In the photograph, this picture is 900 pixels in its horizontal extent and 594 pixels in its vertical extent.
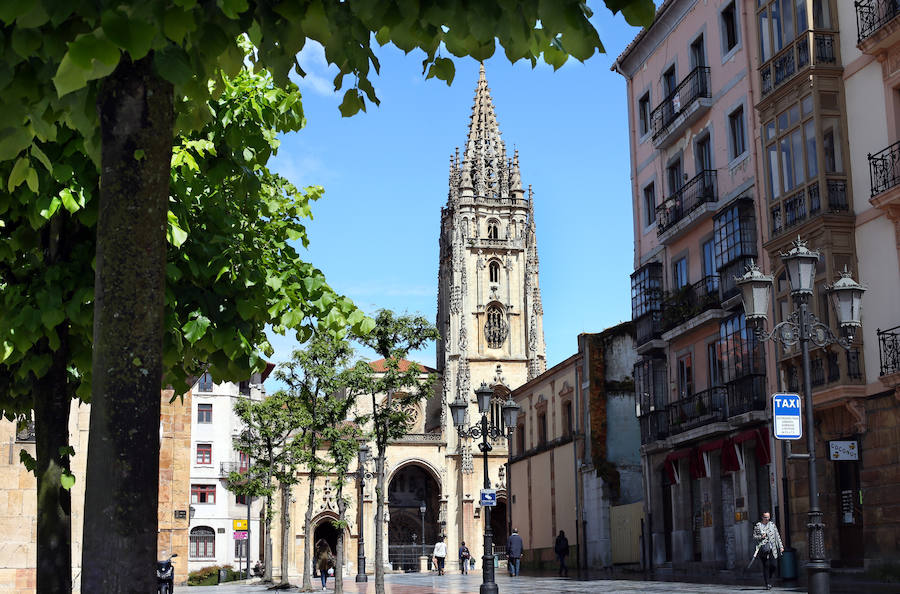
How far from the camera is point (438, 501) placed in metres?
87.3

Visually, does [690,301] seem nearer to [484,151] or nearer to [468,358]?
[468,358]

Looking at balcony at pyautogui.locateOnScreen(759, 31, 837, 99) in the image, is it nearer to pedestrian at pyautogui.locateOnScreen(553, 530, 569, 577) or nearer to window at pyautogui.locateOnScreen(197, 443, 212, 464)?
pedestrian at pyautogui.locateOnScreen(553, 530, 569, 577)

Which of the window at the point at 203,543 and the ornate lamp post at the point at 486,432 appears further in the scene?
the window at the point at 203,543

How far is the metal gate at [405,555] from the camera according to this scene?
83.4 meters

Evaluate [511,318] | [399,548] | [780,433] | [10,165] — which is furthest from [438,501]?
[10,165]

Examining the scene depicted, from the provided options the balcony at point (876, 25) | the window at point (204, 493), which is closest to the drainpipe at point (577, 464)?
the balcony at point (876, 25)

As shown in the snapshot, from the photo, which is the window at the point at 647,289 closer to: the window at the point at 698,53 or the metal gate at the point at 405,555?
the window at the point at 698,53

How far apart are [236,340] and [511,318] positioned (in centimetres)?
8355

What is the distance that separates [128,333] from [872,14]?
21803mm

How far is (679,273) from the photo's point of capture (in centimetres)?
3331

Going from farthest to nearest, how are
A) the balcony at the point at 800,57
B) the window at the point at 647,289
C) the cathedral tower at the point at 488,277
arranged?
the cathedral tower at the point at 488,277 → the window at the point at 647,289 → the balcony at the point at 800,57

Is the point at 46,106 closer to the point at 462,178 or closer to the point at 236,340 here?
the point at 236,340

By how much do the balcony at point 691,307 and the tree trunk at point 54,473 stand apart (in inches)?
868

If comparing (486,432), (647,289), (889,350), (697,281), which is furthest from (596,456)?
(889,350)
